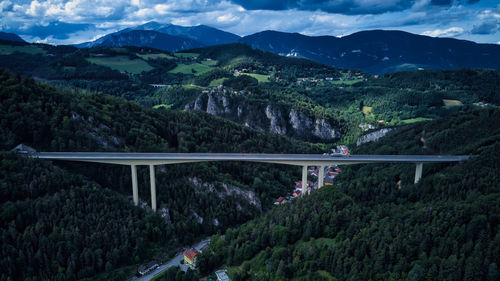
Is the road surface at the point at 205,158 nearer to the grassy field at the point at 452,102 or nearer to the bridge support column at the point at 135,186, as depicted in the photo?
the bridge support column at the point at 135,186

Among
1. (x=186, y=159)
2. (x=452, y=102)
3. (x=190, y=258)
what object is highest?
(x=452, y=102)

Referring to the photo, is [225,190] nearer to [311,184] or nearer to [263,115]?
[311,184]

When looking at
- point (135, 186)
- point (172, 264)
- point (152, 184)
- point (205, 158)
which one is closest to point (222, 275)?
point (172, 264)

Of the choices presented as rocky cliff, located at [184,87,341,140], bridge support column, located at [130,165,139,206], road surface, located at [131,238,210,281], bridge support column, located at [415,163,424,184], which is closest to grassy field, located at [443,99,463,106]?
rocky cliff, located at [184,87,341,140]

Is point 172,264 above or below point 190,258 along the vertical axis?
below

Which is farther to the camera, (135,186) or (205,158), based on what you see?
(205,158)

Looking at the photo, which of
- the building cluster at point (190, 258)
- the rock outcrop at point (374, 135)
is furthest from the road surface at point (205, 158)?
the rock outcrop at point (374, 135)

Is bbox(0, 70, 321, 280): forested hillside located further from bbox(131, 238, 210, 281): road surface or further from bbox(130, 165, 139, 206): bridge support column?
bbox(131, 238, 210, 281): road surface
